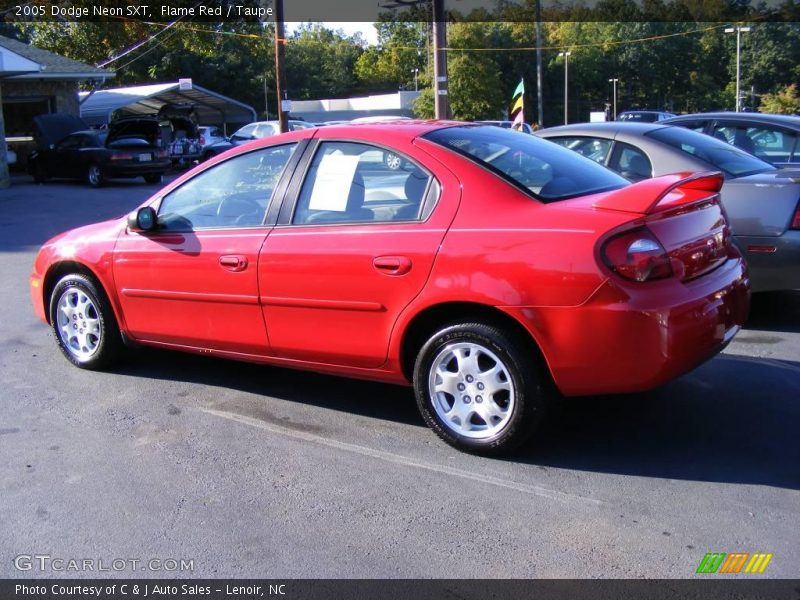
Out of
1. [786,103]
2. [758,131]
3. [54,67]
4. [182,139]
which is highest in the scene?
[54,67]

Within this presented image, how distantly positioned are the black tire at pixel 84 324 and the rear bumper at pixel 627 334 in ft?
9.95

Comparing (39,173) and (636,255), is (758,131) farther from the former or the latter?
(39,173)

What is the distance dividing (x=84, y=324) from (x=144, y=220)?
1.04 meters

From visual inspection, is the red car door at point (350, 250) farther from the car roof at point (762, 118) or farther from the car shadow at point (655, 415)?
the car roof at point (762, 118)

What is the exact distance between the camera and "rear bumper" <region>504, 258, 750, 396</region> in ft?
12.5

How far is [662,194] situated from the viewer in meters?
4.00

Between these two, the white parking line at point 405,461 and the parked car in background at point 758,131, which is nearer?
the white parking line at point 405,461

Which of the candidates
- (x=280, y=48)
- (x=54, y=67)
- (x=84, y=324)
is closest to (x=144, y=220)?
(x=84, y=324)

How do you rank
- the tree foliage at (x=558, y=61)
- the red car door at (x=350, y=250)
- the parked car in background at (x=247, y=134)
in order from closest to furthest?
1. the red car door at (x=350, y=250)
2. the parked car in background at (x=247, y=134)
3. the tree foliage at (x=558, y=61)

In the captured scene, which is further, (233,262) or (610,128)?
(610,128)

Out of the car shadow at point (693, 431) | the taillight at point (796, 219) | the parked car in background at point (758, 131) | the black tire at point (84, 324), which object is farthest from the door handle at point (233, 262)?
the parked car in background at point (758, 131)

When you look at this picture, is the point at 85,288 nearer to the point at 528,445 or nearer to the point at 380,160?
the point at 380,160

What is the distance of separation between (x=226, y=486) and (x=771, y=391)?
128 inches

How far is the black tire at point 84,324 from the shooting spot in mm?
5723
